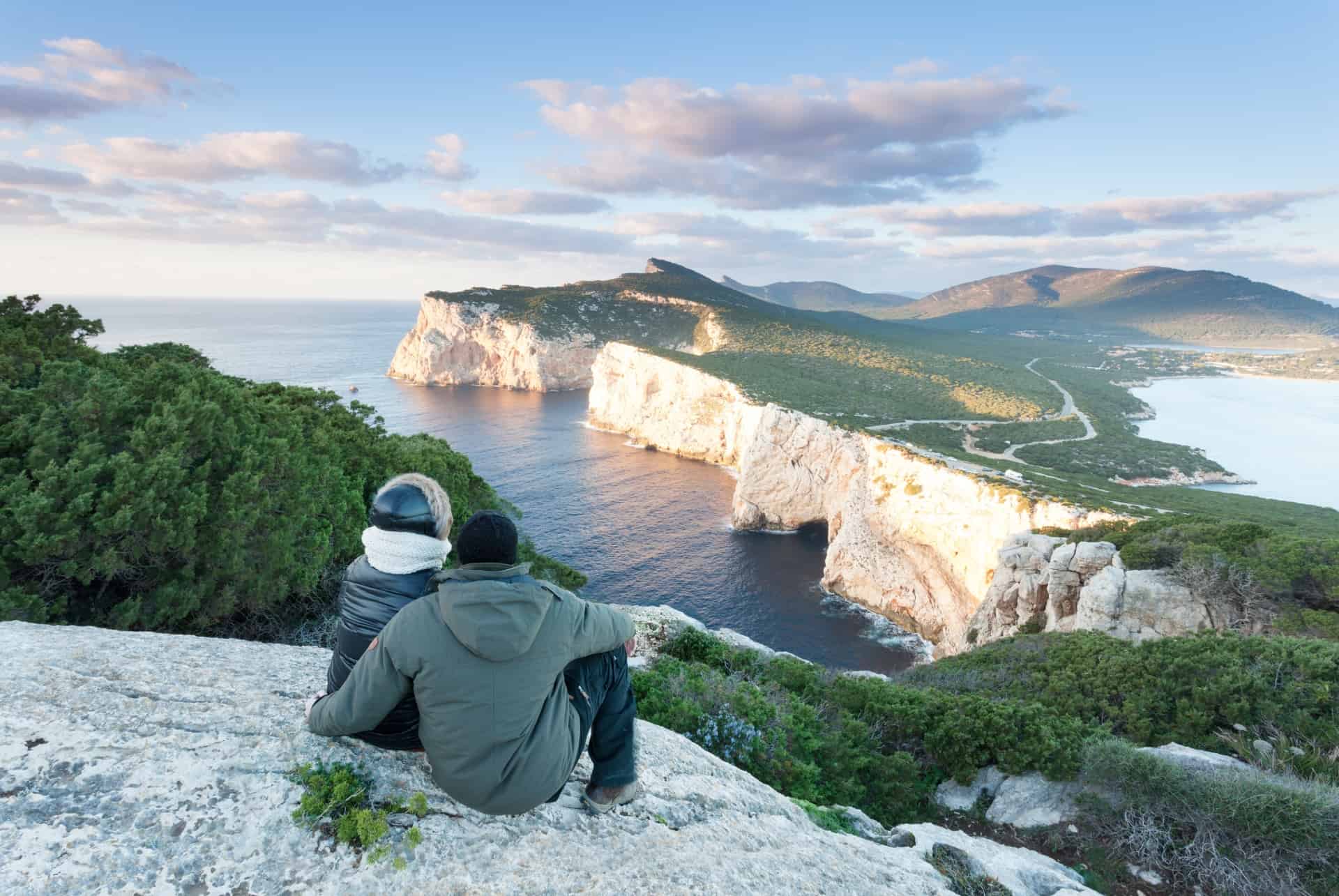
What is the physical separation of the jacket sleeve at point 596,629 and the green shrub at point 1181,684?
10695 millimetres

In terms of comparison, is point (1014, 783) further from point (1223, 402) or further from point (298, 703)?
point (1223, 402)

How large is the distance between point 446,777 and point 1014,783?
29.3ft

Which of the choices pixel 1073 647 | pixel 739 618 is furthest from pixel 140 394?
pixel 739 618

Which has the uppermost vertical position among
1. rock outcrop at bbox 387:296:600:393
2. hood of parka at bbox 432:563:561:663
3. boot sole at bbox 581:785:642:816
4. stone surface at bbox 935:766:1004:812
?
rock outcrop at bbox 387:296:600:393

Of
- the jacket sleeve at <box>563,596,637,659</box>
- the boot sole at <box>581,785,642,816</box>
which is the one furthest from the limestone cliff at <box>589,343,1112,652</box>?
the jacket sleeve at <box>563,596,637,659</box>

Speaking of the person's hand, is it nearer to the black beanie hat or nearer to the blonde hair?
the blonde hair

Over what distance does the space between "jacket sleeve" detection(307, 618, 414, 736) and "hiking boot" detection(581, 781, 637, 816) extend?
1.69 m

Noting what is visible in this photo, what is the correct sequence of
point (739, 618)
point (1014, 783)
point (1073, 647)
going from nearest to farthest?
point (1014, 783) < point (1073, 647) < point (739, 618)

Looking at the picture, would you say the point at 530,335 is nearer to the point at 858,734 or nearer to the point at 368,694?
the point at 858,734

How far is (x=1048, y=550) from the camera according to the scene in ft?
82.8

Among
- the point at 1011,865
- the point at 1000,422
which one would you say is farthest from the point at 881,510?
the point at 1011,865

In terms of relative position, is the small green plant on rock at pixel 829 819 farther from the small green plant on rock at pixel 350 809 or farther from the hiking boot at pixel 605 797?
the small green plant on rock at pixel 350 809

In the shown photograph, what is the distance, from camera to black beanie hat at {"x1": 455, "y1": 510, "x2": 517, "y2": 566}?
3.26 metres

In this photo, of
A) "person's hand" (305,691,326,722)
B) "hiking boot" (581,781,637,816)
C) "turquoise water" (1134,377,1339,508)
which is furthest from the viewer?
"turquoise water" (1134,377,1339,508)
